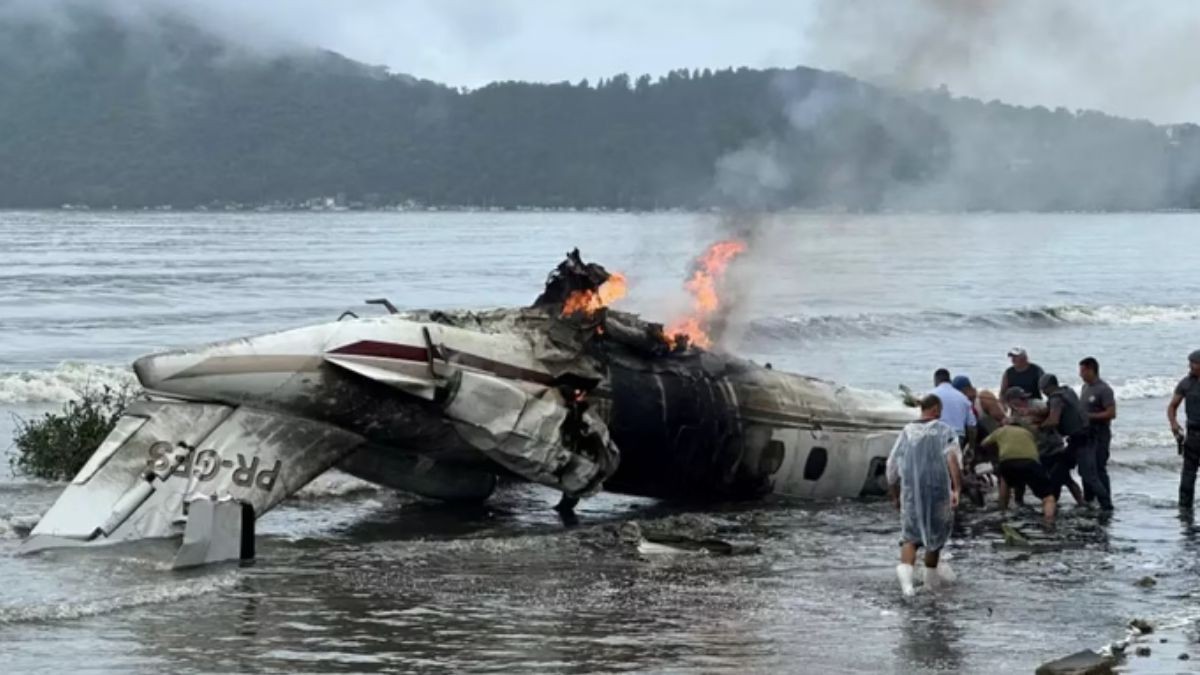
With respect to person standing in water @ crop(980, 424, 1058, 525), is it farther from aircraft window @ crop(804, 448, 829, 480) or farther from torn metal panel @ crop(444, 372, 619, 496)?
torn metal panel @ crop(444, 372, 619, 496)

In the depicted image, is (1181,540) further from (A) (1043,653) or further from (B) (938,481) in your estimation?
(A) (1043,653)

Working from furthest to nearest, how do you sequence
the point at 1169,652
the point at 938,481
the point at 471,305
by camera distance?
the point at 471,305 < the point at 938,481 < the point at 1169,652

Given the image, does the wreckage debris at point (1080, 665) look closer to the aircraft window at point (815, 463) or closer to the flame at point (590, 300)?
the flame at point (590, 300)

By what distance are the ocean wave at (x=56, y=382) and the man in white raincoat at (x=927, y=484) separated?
780 inches

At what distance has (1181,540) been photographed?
19.1m

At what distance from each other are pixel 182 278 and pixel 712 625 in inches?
2398

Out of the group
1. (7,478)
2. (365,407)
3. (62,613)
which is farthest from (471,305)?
(62,613)

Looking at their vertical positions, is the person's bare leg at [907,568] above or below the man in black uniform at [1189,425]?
below

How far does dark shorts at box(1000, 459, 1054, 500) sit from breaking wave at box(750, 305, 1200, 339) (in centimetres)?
2991

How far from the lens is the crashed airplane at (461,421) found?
57.0 ft

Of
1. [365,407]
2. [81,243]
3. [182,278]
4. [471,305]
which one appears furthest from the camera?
[81,243]

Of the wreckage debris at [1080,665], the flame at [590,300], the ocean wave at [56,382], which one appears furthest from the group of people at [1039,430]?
the ocean wave at [56,382]

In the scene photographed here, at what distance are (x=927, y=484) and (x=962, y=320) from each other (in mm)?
44308

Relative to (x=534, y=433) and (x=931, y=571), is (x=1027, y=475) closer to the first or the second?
(x=931, y=571)
